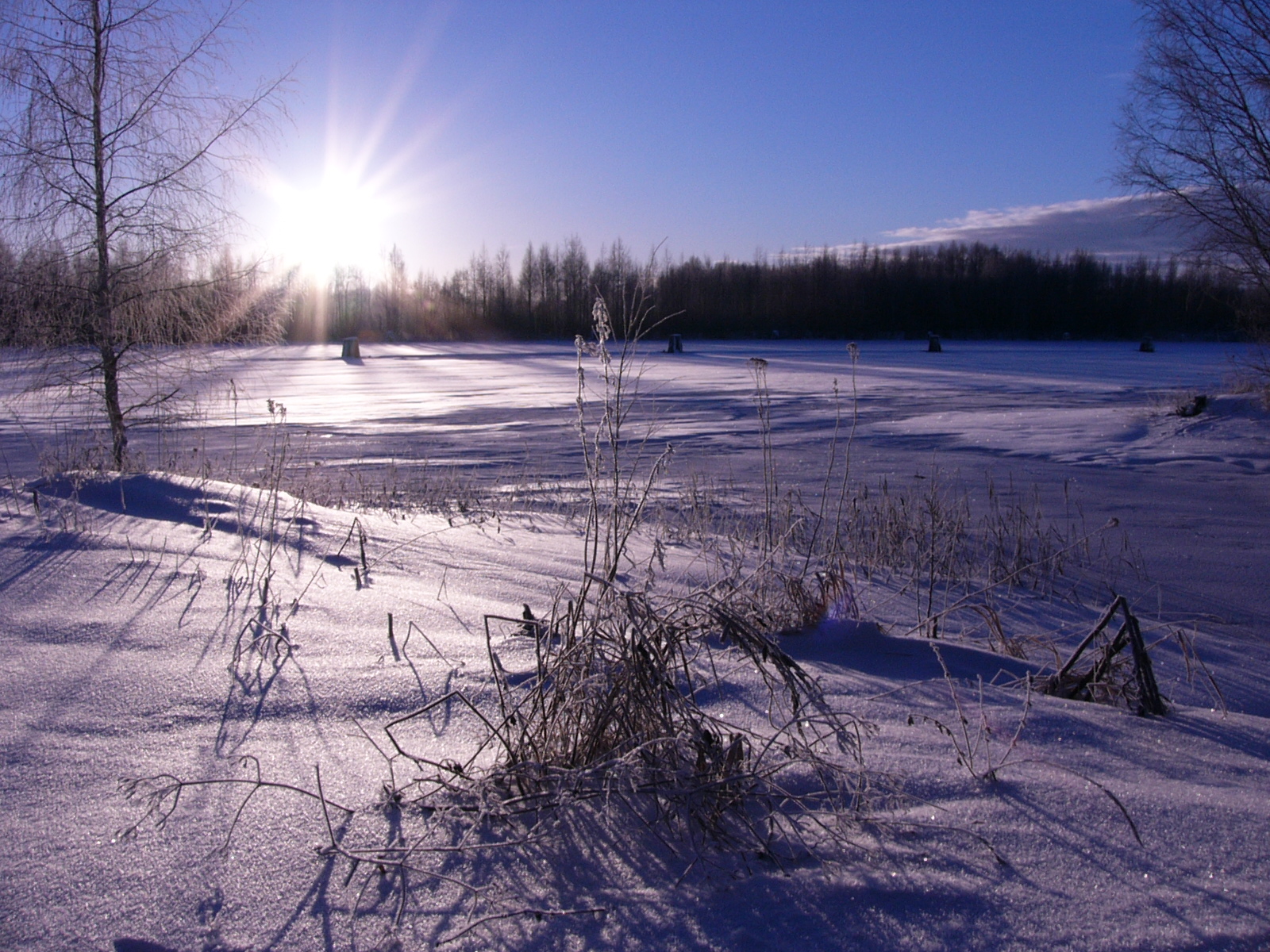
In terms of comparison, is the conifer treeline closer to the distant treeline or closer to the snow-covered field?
the distant treeline

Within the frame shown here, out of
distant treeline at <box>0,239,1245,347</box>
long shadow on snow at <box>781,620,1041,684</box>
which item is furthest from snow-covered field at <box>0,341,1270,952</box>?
distant treeline at <box>0,239,1245,347</box>

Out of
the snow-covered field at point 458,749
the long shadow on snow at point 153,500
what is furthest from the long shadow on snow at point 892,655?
the long shadow on snow at point 153,500

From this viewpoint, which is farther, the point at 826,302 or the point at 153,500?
the point at 826,302

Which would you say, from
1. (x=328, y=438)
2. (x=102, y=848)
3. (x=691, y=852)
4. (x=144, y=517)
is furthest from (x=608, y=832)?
(x=328, y=438)

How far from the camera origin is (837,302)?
53.4 m

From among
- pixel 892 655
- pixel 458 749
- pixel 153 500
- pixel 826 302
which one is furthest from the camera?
pixel 826 302

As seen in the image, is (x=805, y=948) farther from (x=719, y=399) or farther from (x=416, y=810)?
(x=719, y=399)

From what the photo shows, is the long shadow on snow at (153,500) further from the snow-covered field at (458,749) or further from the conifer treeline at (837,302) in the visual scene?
the conifer treeline at (837,302)

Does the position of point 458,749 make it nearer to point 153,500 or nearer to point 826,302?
point 153,500

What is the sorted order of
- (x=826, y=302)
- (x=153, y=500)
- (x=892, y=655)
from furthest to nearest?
1. (x=826, y=302)
2. (x=153, y=500)
3. (x=892, y=655)

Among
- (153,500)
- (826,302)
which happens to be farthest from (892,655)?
(826,302)

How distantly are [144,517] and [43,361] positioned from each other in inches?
105

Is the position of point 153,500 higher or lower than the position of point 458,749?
higher

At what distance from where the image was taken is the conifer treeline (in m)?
50.7
